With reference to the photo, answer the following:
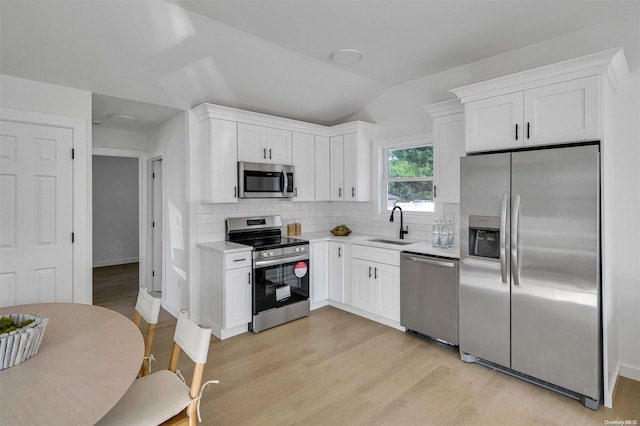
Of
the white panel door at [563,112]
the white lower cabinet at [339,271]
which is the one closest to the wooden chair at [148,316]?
the white lower cabinet at [339,271]

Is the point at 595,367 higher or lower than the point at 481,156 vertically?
lower

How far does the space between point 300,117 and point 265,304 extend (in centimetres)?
257

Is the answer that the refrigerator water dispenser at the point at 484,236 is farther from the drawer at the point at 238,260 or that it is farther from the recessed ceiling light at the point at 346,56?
the drawer at the point at 238,260

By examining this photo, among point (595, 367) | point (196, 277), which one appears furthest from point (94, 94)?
point (595, 367)

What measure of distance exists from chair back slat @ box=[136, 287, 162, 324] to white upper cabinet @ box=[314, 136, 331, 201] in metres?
2.93

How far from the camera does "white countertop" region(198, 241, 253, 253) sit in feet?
11.6

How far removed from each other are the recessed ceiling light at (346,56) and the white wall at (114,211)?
5826mm

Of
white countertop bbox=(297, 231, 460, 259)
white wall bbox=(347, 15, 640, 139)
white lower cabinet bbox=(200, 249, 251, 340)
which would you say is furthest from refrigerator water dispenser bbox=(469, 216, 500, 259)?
white lower cabinet bbox=(200, 249, 251, 340)

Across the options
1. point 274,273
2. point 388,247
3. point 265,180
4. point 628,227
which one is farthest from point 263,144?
point 628,227

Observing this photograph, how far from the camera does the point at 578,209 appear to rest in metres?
2.40

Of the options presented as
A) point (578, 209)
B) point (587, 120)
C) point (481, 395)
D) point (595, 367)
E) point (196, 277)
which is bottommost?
point (481, 395)

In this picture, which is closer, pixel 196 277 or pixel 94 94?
pixel 94 94

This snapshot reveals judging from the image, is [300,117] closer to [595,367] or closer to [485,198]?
[485,198]

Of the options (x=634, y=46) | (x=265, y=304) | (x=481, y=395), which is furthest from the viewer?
(x=265, y=304)
